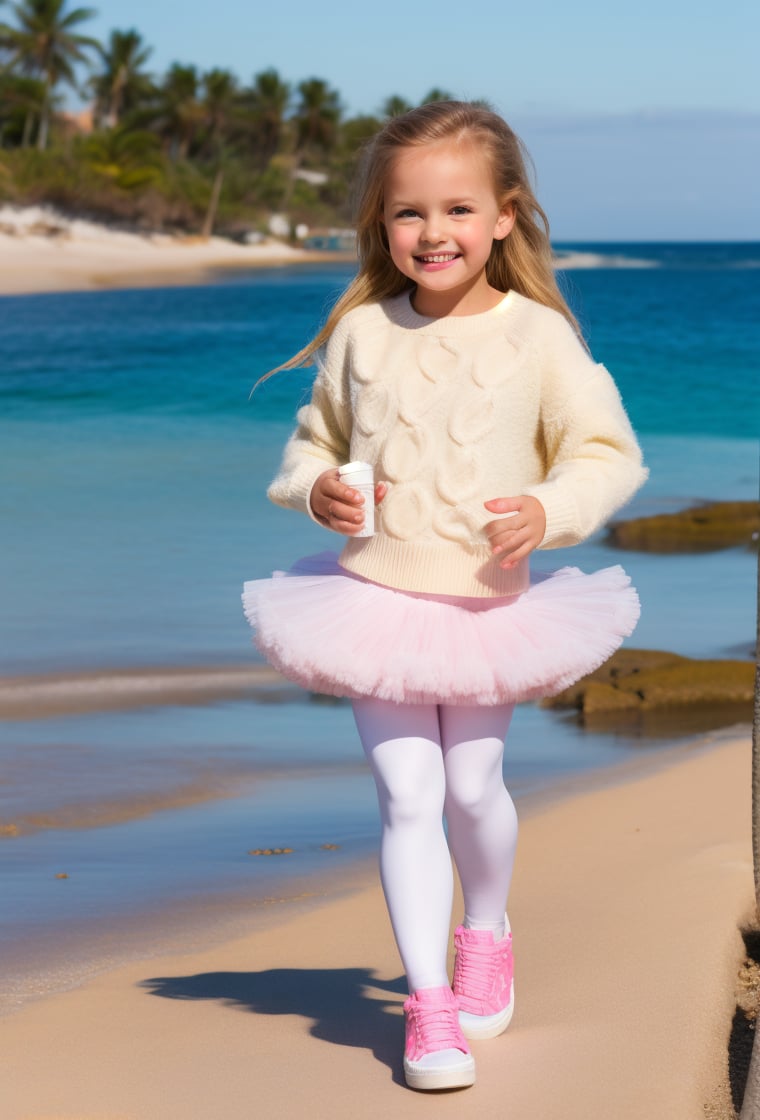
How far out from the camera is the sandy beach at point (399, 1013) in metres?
2.52

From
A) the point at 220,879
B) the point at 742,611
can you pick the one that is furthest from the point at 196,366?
the point at 220,879

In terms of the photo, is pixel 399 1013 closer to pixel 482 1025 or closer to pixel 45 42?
pixel 482 1025

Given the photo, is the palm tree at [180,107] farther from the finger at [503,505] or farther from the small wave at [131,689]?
the finger at [503,505]

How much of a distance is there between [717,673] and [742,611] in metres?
1.75

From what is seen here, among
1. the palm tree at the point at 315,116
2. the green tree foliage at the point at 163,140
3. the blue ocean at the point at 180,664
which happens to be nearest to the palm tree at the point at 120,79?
the green tree foliage at the point at 163,140

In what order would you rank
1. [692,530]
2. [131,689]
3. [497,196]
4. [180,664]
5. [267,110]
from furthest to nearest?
[267,110], [692,530], [180,664], [131,689], [497,196]

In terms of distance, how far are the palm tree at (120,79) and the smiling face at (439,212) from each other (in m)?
71.4

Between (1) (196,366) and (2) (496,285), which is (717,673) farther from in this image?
(1) (196,366)

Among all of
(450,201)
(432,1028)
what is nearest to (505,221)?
(450,201)

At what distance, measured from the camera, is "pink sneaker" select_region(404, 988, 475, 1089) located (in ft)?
8.30

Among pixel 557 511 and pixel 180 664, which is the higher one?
pixel 557 511

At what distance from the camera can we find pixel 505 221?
292 centimetres

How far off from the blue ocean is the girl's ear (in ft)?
0.66

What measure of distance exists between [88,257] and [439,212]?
2162 inches
